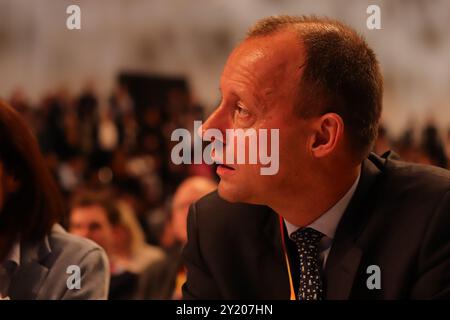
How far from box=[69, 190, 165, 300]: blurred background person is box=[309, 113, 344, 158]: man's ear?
114 cm

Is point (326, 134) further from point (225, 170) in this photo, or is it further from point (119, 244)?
point (119, 244)

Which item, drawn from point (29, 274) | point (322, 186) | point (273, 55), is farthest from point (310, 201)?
point (29, 274)

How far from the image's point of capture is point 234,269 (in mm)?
1515

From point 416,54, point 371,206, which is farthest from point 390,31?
point 371,206

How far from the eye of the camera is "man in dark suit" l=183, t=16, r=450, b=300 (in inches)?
54.7

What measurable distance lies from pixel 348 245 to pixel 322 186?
14 cm

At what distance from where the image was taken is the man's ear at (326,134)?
142 centimetres

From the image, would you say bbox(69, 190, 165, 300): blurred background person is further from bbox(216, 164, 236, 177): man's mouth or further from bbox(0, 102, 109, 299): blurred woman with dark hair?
bbox(216, 164, 236, 177): man's mouth

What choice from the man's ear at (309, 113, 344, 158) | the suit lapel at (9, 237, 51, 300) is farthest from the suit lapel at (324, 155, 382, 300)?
the suit lapel at (9, 237, 51, 300)

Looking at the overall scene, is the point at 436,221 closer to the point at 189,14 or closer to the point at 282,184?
the point at 282,184

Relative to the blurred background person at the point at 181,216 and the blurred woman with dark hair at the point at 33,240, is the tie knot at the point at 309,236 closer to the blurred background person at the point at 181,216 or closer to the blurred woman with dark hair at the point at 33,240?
the blurred woman with dark hair at the point at 33,240

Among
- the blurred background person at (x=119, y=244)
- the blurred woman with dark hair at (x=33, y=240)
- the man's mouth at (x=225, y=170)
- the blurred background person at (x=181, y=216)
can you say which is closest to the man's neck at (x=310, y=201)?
the man's mouth at (x=225, y=170)

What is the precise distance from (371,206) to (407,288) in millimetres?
196
